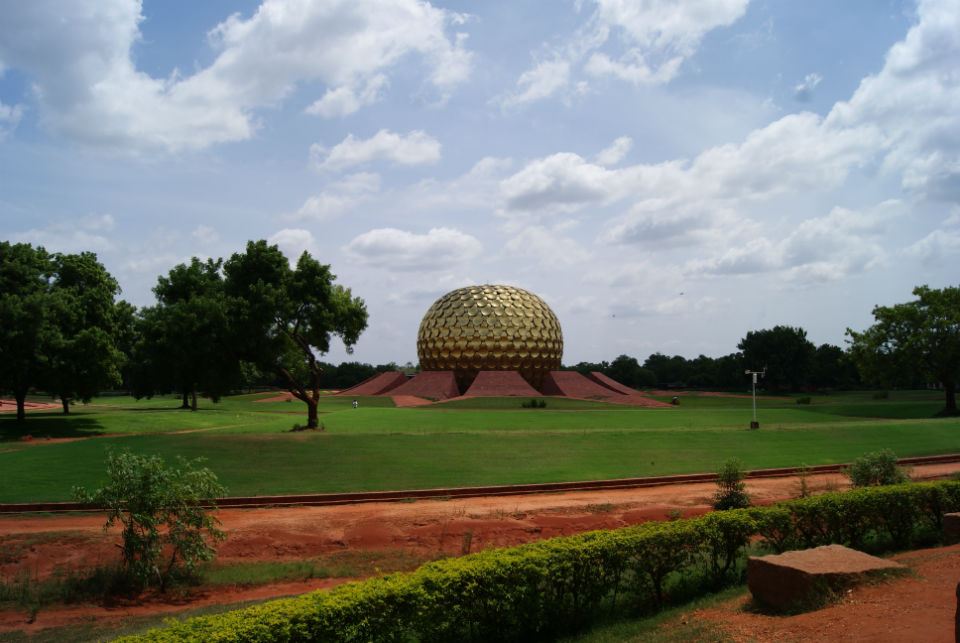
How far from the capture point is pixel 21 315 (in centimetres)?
2014

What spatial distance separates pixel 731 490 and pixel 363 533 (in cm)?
728

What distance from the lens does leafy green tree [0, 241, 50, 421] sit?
20109 mm

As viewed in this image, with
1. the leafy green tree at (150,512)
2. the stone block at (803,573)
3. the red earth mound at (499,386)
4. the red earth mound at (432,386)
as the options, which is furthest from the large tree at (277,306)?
the red earth mound at (432,386)

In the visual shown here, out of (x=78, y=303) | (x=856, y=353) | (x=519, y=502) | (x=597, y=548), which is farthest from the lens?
(x=856, y=353)

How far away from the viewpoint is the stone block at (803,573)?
623 cm

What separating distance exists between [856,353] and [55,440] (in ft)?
125

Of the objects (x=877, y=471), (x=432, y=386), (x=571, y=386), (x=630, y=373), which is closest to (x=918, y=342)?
(x=571, y=386)

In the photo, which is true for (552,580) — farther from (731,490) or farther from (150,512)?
(731,490)

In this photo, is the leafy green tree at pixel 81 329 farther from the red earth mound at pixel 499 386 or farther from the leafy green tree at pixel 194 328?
the red earth mound at pixel 499 386

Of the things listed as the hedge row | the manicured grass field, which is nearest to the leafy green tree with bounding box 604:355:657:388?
the manicured grass field

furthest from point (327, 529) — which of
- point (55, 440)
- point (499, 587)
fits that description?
point (55, 440)

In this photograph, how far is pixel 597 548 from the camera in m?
7.48

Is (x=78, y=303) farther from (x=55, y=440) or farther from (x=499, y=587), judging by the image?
(x=499, y=587)

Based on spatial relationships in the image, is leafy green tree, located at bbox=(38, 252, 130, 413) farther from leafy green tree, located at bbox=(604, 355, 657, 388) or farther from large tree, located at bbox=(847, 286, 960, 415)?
leafy green tree, located at bbox=(604, 355, 657, 388)
